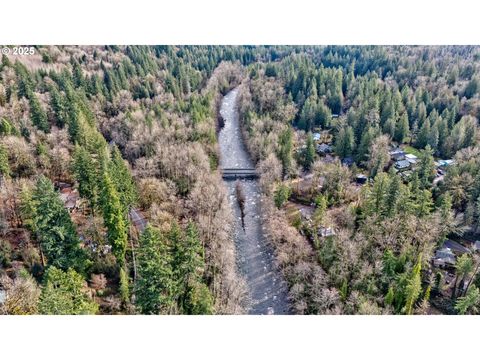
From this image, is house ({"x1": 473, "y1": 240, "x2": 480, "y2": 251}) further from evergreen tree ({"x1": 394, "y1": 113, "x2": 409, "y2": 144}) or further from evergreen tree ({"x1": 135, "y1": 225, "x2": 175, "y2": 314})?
evergreen tree ({"x1": 135, "y1": 225, "x2": 175, "y2": 314})

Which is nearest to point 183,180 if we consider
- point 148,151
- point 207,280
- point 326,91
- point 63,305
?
point 148,151

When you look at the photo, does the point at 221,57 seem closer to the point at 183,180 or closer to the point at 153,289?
the point at 183,180

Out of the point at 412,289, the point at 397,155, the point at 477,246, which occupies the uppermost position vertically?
the point at 397,155

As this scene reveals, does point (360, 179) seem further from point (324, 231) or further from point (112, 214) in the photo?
point (112, 214)

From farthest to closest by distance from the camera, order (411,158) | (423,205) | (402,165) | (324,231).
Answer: (411,158) < (402,165) < (324,231) < (423,205)

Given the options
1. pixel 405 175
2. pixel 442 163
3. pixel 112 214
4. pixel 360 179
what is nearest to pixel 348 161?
pixel 360 179

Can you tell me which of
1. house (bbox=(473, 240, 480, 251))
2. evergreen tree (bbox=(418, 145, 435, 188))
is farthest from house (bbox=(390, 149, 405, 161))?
house (bbox=(473, 240, 480, 251))
